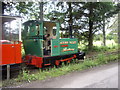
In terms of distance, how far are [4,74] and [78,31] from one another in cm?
907

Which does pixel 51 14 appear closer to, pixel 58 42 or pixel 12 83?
pixel 58 42

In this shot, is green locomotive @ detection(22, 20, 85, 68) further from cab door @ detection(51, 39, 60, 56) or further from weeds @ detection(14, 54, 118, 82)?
weeds @ detection(14, 54, 118, 82)

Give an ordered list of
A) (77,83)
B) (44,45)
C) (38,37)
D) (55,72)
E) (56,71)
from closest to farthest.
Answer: (77,83)
(55,72)
(56,71)
(38,37)
(44,45)

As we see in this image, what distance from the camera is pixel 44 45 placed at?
27.2ft

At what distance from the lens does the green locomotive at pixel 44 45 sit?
751 centimetres

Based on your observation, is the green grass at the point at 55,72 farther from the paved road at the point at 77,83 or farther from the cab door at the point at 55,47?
the cab door at the point at 55,47

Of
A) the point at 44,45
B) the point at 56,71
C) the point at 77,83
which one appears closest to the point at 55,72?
the point at 56,71

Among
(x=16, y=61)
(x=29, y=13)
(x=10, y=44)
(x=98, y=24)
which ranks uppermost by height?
(x=29, y=13)

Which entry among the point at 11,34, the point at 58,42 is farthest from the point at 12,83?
the point at 58,42

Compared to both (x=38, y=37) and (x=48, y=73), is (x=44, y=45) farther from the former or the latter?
(x=48, y=73)

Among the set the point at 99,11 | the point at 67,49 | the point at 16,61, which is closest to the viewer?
the point at 16,61

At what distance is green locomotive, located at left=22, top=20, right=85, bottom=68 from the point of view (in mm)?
7508

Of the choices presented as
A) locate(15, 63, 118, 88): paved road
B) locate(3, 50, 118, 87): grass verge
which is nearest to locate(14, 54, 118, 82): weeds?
locate(3, 50, 118, 87): grass verge

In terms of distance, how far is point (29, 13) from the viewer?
505 inches
